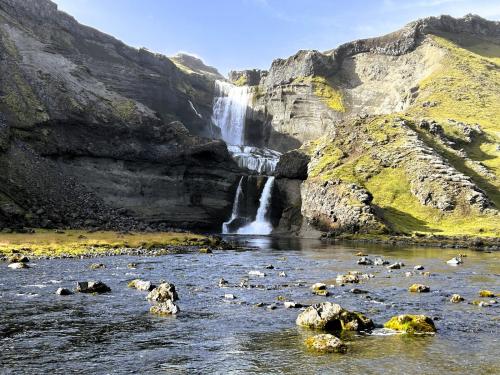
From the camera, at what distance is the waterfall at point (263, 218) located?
133750 millimetres

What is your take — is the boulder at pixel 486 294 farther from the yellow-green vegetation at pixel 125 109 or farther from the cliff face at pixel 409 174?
the yellow-green vegetation at pixel 125 109

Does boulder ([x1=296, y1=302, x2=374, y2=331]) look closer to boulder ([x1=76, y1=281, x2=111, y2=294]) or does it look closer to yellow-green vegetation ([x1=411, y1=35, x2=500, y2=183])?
boulder ([x1=76, y1=281, x2=111, y2=294])

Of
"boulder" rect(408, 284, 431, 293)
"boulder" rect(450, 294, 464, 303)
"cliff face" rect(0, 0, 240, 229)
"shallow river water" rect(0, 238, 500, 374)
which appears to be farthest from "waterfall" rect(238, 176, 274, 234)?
"boulder" rect(450, 294, 464, 303)

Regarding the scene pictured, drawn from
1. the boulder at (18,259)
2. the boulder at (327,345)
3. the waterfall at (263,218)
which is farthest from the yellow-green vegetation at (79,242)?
the waterfall at (263,218)

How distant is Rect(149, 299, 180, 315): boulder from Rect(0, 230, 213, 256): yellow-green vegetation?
3434 centimetres

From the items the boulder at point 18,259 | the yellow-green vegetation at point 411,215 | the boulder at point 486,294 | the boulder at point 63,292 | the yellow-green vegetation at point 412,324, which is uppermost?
the yellow-green vegetation at point 411,215

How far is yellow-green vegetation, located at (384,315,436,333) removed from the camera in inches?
950

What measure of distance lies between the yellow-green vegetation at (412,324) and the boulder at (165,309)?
12.4m

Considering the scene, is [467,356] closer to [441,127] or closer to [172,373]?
[172,373]

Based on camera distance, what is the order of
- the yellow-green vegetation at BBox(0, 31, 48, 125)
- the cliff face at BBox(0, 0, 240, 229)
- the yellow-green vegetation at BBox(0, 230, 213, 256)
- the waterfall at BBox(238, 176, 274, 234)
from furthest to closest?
1. the waterfall at BBox(238, 176, 274, 234)
2. the yellow-green vegetation at BBox(0, 31, 48, 125)
3. the cliff face at BBox(0, 0, 240, 229)
4. the yellow-green vegetation at BBox(0, 230, 213, 256)

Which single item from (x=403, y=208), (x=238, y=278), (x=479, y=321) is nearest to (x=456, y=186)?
(x=403, y=208)

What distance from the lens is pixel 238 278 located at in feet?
141

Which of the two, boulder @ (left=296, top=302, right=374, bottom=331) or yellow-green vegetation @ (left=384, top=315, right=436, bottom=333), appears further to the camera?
boulder @ (left=296, top=302, right=374, bottom=331)

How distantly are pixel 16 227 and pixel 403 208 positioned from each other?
85.3 m
